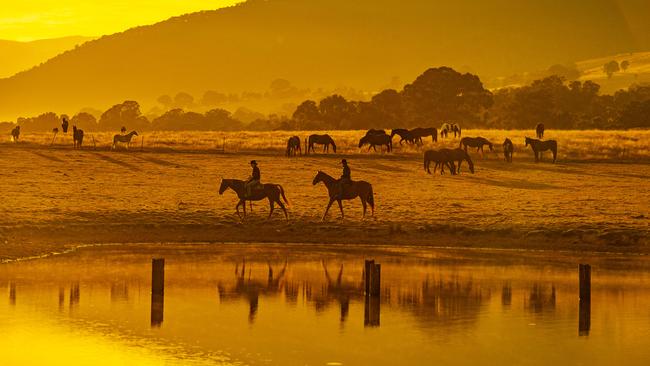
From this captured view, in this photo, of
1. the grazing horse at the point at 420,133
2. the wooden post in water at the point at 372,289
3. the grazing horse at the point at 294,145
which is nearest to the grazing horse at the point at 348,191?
the wooden post in water at the point at 372,289

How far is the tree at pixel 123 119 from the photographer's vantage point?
185312mm

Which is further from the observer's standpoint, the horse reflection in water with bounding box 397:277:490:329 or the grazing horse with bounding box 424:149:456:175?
the grazing horse with bounding box 424:149:456:175

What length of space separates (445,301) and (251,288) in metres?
5.63

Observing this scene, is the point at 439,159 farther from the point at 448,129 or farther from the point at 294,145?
the point at 448,129

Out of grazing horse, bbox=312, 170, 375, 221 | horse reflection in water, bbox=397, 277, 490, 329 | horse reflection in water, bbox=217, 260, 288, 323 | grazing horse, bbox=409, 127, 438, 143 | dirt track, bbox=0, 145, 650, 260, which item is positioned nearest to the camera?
horse reflection in water, bbox=397, 277, 490, 329

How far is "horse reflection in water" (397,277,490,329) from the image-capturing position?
29.5m

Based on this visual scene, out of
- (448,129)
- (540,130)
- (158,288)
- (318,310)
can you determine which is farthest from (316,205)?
(448,129)

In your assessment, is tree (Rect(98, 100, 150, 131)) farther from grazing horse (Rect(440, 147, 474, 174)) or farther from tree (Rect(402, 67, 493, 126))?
grazing horse (Rect(440, 147, 474, 174))

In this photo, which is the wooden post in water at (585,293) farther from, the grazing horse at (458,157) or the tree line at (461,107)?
the tree line at (461,107)

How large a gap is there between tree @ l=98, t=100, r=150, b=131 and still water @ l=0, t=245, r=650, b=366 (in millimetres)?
144148

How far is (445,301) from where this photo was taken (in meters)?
32.2

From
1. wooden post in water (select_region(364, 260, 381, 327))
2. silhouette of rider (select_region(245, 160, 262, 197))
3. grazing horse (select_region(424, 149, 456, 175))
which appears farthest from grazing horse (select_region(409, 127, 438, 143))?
wooden post in water (select_region(364, 260, 381, 327))

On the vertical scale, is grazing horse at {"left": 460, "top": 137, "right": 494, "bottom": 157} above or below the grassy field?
above

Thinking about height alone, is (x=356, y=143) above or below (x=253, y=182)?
above
